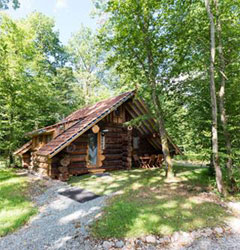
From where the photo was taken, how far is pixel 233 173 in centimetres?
636

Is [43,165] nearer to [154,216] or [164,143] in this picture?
[164,143]

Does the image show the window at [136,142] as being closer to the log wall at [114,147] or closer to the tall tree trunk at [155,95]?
the log wall at [114,147]

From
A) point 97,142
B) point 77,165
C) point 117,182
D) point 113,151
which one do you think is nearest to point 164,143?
point 117,182

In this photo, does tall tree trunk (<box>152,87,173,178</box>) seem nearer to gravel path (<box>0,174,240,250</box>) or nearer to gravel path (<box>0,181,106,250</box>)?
gravel path (<box>0,174,240,250</box>)

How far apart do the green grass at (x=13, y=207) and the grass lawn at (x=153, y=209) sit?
203 cm

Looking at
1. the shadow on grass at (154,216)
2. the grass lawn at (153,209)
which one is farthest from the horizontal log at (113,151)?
the shadow on grass at (154,216)

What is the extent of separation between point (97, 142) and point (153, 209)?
614 cm

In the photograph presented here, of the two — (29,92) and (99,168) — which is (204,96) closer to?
(99,168)

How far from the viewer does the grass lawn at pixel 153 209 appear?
3805mm

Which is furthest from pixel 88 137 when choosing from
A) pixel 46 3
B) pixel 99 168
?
pixel 46 3

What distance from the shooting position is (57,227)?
4.00m

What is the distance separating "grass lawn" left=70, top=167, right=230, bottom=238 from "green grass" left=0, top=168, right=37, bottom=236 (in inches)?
79.9

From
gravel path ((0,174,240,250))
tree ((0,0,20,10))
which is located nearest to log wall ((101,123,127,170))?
gravel path ((0,174,240,250))

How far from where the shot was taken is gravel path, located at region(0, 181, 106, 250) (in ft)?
11.1
